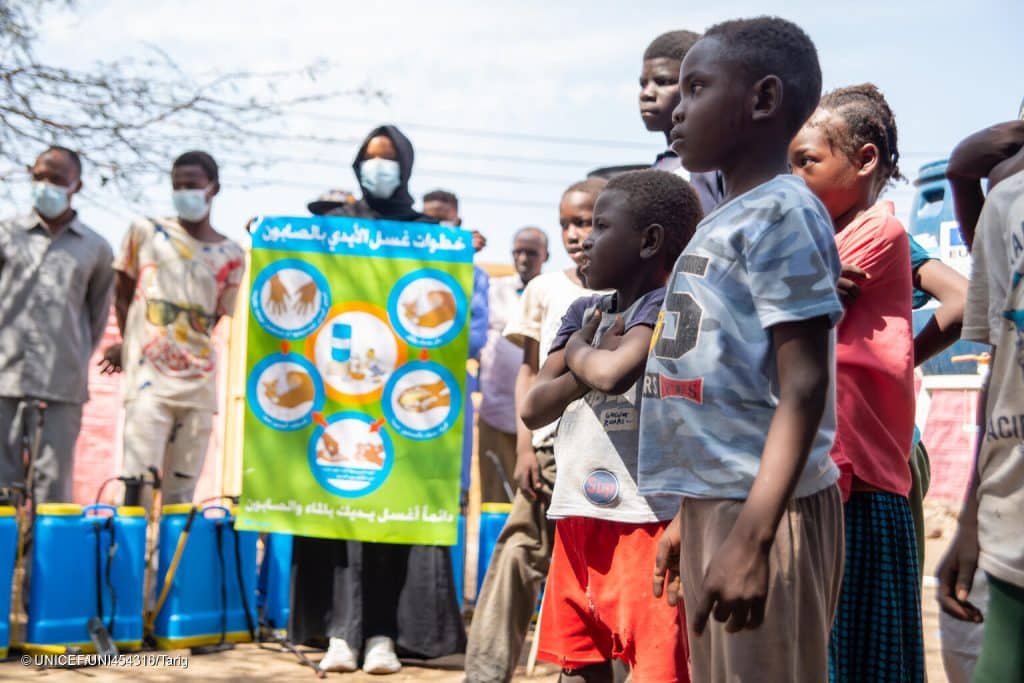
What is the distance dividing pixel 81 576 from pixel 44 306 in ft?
5.67

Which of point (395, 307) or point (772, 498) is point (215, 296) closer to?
point (395, 307)

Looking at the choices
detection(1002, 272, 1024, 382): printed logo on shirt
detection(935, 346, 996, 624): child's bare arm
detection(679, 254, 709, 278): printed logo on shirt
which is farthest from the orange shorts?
detection(1002, 272, 1024, 382): printed logo on shirt

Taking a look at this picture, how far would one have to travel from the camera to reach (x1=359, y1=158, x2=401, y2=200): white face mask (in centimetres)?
588

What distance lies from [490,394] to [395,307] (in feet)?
7.81

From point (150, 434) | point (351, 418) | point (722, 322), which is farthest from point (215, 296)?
point (722, 322)

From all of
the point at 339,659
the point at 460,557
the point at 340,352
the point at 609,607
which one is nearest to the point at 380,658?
the point at 339,659

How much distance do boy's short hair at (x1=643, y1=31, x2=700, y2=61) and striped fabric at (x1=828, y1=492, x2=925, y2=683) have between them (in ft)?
6.41

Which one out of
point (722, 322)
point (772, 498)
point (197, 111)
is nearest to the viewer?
point (772, 498)

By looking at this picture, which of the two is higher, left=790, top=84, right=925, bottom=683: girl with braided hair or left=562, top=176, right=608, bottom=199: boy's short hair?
left=562, top=176, right=608, bottom=199: boy's short hair

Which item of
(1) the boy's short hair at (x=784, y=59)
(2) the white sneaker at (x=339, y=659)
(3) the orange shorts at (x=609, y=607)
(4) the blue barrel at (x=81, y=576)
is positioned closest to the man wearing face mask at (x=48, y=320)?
(4) the blue barrel at (x=81, y=576)

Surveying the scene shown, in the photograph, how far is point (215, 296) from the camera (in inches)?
258

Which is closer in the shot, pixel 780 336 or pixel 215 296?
pixel 780 336

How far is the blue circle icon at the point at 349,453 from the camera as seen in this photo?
5.59m

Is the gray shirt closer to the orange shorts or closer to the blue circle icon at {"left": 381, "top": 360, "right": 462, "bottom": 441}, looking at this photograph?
the blue circle icon at {"left": 381, "top": 360, "right": 462, "bottom": 441}
